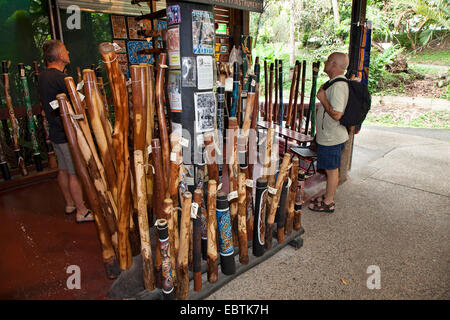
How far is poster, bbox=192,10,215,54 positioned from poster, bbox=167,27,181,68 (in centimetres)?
9

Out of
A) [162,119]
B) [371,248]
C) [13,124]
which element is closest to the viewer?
[162,119]

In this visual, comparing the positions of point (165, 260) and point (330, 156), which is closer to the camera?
point (165, 260)

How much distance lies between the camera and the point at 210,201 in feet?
5.26

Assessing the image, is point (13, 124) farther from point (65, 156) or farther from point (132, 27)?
point (132, 27)

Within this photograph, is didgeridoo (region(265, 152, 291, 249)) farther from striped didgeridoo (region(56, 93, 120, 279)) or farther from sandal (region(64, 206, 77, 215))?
sandal (region(64, 206, 77, 215))

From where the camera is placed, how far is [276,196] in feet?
6.42

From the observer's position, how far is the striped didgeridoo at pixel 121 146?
1.62 metres

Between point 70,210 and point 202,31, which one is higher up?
point 202,31

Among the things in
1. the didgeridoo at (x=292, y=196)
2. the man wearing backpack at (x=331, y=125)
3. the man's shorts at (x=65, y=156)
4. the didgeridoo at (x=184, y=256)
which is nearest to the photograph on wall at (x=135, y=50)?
the man's shorts at (x=65, y=156)

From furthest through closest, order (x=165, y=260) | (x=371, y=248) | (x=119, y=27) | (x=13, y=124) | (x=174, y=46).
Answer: (x=119, y=27), (x=13, y=124), (x=371, y=248), (x=174, y=46), (x=165, y=260)

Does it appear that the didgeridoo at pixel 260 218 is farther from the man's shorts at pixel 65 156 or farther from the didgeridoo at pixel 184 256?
the man's shorts at pixel 65 156

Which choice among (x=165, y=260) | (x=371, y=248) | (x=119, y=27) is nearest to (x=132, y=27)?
(x=119, y=27)

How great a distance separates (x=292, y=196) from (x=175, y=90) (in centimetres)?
116
